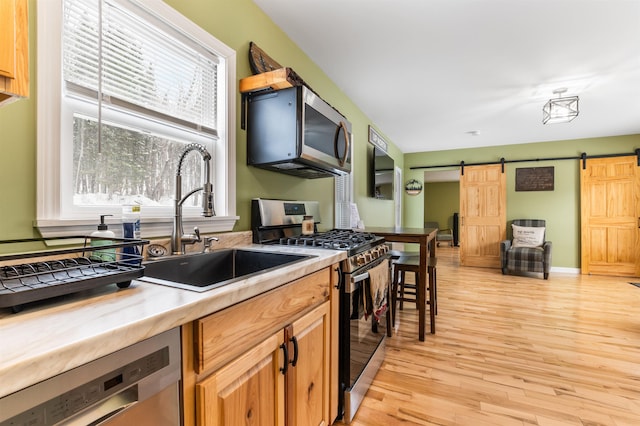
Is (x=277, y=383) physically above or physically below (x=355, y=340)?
above

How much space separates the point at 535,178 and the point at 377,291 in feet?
18.2

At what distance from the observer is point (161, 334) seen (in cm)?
64

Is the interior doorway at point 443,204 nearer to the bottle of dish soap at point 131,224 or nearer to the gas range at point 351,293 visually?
the gas range at point 351,293

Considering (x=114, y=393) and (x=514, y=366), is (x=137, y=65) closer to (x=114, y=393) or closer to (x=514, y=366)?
(x=114, y=393)

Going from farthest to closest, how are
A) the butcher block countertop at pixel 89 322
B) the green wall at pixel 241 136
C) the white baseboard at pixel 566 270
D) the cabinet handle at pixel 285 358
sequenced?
the white baseboard at pixel 566 270 → the cabinet handle at pixel 285 358 → the green wall at pixel 241 136 → the butcher block countertop at pixel 89 322

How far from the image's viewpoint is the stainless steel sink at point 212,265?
3.97 ft

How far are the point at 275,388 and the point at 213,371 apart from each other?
33 centimetres

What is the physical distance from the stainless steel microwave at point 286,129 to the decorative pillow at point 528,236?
511cm

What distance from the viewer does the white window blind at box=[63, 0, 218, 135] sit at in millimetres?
1121

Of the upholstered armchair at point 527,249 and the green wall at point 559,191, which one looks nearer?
the upholstered armchair at point 527,249

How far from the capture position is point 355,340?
1634 mm

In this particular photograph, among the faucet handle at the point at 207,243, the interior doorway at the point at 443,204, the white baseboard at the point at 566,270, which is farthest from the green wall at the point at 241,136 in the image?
the interior doorway at the point at 443,204

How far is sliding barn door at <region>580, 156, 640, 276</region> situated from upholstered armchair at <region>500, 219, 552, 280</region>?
758 mm

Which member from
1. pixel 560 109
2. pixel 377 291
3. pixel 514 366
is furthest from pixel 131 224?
pixel 560 109
